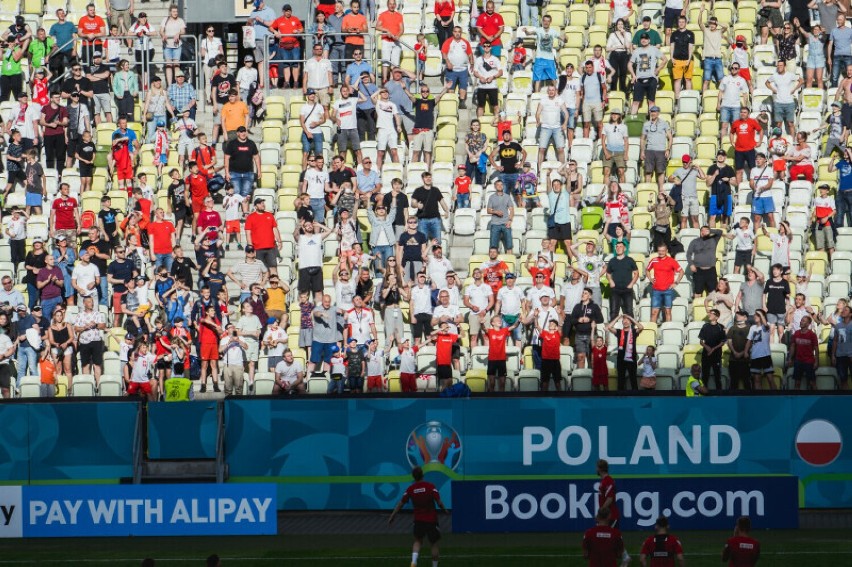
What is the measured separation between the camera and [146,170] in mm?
32250

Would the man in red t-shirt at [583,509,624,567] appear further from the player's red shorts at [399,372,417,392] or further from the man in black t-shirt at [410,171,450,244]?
the man in black t-shirt at [410,171,450,244]

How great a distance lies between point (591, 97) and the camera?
31.6 meters

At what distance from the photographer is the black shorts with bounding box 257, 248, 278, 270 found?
2988 cm

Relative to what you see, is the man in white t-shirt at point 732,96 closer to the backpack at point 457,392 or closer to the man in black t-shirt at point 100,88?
the backpack at point 457,392

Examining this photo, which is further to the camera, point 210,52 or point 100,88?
point 210,52

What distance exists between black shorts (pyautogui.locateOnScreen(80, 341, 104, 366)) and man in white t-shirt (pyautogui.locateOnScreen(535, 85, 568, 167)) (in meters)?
9.07

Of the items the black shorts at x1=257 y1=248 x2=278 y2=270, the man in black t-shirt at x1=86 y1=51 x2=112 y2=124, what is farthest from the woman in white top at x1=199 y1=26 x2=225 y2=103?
the black shorts at x1=257 y1=248 x2=278 y2=270

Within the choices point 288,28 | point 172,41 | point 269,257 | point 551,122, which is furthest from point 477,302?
point 172,41

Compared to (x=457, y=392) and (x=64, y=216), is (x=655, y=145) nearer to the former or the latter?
(x=457, y=392)

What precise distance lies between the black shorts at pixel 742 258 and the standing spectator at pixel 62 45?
48.2ft

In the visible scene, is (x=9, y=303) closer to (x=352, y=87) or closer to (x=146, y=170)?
(x=146, y=170)

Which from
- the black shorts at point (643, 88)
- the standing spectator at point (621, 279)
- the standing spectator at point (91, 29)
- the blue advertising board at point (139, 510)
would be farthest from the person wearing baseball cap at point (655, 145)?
the standing spectator at point (91, 29)

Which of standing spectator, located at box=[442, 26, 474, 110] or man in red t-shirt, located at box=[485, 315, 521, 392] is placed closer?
man in red t-shirt, located at box=[485, 315, 521, 392]

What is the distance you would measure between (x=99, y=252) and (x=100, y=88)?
4.72 meters
